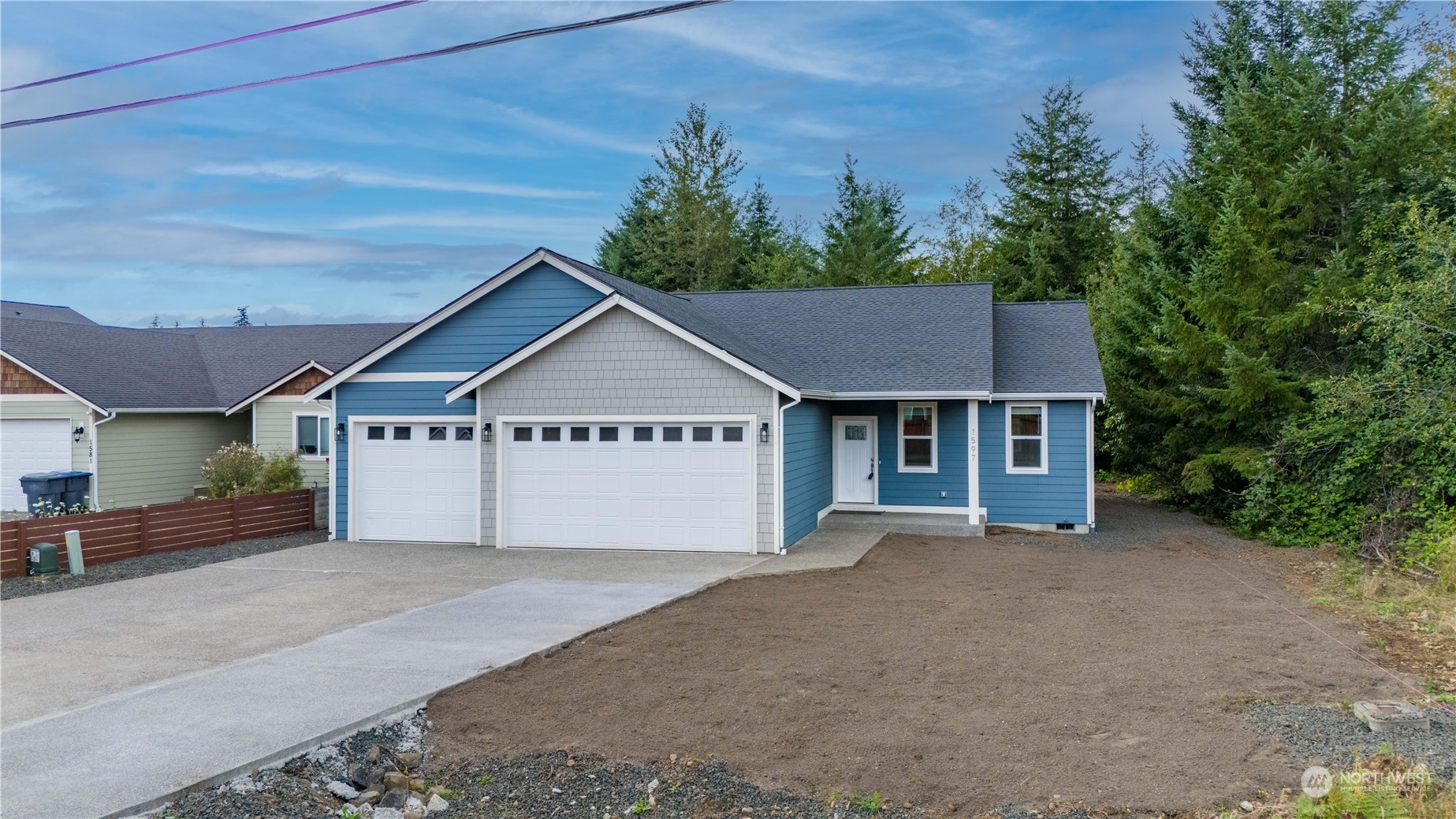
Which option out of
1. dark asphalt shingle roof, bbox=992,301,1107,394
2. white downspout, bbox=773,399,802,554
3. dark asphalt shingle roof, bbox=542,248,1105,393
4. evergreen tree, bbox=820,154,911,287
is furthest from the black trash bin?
evergreen tree, bbox=820,154,911,287

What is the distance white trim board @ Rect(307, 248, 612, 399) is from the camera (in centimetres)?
1539

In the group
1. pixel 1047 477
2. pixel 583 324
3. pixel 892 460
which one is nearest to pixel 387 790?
pixel 583 324

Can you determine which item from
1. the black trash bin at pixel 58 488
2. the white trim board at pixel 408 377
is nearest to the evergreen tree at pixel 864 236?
the white trim board at pixel 408 377

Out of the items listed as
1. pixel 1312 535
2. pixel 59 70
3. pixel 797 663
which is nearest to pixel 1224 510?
pixel 1312 535

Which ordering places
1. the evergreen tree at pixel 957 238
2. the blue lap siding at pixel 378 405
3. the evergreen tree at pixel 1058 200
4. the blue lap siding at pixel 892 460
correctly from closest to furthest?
the blue lap siding at pixel 378 405 < the blue lap siding at pixel 892 460 < the evergreen tree at pixel 1058 200 < the evergreen tree at pixel 957 238

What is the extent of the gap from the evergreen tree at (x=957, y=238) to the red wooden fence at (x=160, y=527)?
3013 cm

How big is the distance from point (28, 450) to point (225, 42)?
15882 millimetres

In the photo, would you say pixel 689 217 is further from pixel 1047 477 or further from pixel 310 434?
pixel 1047 477

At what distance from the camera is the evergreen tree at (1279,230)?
16.5 meters

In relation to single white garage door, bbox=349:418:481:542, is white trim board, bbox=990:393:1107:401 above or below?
above

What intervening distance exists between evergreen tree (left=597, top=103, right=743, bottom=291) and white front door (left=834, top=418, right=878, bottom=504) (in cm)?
2192

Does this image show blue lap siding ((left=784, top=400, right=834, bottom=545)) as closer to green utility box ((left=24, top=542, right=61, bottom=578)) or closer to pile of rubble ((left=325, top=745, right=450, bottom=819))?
pile of rubble ((left=325, top=745, right=450, bottom=819))

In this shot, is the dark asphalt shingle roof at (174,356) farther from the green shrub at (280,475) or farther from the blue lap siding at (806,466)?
the blue lap siding at (806,466)

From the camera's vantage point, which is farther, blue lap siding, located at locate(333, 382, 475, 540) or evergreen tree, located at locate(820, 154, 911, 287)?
evergreen tree, located at locate(820, 154, 911, 287)
